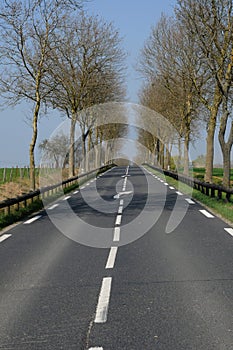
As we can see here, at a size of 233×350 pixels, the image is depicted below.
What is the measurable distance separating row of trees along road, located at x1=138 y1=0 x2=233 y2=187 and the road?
10.5m

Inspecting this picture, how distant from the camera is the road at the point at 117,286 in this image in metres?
4.80

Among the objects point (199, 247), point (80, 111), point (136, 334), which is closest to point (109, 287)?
point (136, 334)

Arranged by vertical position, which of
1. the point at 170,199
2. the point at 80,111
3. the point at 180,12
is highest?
the point at 180,12

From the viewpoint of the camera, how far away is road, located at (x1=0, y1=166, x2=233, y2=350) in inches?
189

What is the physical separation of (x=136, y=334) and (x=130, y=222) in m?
8.75

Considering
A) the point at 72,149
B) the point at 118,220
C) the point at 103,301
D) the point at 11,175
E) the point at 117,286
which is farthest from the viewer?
the point at 72,149

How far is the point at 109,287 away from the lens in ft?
21.9

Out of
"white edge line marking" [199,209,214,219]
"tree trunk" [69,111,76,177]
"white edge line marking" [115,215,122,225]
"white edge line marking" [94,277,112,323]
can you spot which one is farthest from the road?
"tree trunk" [69,111,76,177]

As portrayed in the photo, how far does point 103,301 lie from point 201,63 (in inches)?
908

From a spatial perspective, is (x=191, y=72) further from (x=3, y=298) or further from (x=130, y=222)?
(x=3, y=298)

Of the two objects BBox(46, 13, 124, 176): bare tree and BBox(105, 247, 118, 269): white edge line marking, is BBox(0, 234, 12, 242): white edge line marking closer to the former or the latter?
BBox(105, 247, 118, 269): white edge line marking

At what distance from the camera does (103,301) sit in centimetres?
601

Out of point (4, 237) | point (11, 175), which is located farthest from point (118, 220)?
point (11, 175)

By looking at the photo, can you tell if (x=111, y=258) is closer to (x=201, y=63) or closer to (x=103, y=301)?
(x=103, y=301)
